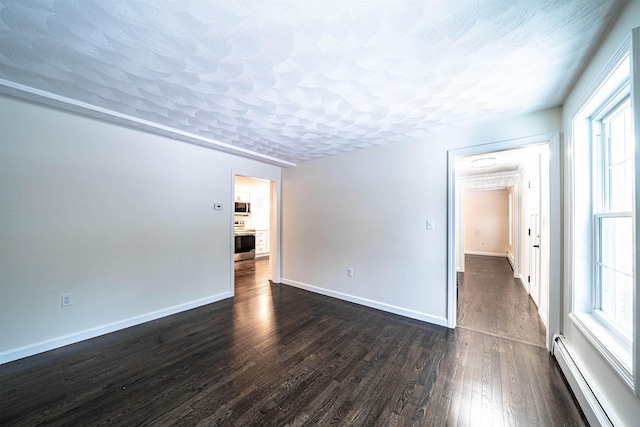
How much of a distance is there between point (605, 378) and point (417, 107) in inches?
89.5

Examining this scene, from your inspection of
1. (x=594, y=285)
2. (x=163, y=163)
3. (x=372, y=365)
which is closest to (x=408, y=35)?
(x=594, y=285)

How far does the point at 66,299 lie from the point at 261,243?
5.19 m

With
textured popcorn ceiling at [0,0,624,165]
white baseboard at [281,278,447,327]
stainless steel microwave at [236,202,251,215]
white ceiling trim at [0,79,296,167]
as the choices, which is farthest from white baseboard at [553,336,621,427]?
stainless steel microwave at [236,202,251,215]

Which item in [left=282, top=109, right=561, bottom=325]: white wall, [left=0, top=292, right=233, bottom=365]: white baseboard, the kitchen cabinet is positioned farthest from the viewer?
the kitchen cabinet

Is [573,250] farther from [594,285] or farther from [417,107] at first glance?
[417,107]

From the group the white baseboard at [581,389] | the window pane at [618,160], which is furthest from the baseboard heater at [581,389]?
the window pane at [618,160]

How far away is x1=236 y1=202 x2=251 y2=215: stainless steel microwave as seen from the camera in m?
7.15

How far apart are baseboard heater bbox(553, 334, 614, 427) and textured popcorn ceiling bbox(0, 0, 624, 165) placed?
2142mm

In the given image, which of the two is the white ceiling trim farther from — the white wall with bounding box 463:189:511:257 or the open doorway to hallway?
the white wall with bounding box 463:189:511:257

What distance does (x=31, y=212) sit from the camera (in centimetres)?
217

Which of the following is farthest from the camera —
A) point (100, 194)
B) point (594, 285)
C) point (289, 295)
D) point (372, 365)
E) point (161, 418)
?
point (289, 295)

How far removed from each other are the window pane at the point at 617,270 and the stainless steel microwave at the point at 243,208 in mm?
7076

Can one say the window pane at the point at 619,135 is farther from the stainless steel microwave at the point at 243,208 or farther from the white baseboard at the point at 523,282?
the stainless steel microwave at the point at 243,208

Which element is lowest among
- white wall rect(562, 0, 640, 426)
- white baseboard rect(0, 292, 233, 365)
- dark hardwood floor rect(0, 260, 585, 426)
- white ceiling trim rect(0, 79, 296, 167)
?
dark hardwood floor rect(0, 260, 585, 426)
